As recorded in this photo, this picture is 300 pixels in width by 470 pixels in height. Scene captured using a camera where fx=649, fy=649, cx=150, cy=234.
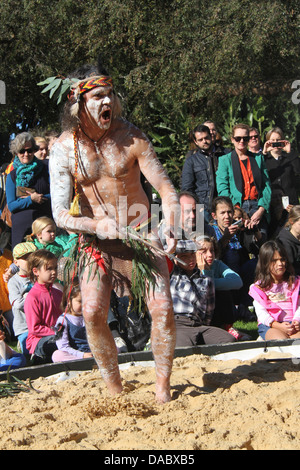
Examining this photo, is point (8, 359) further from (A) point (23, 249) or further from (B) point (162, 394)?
(B) point (162, 394)

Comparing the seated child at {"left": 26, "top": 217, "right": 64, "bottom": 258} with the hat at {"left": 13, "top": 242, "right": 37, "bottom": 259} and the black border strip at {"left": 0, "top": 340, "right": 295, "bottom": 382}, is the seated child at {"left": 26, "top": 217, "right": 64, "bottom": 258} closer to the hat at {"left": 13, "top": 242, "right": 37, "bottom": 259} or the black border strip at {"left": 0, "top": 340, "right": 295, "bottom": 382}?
the hat at {"left": 13, "top": 242, "right": 37, "bottom": 259}

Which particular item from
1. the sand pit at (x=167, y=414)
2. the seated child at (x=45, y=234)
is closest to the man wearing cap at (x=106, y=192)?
the sand pit at (x=167, y=414)

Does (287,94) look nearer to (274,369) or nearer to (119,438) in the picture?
(274,369)

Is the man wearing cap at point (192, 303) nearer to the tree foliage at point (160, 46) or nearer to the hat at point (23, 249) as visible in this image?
the hat at point (23, 249)

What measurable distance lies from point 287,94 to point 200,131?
8.21m

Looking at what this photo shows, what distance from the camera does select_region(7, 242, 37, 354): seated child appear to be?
20.3 ft

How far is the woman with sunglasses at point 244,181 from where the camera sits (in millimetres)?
7715

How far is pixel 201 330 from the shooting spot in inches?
231

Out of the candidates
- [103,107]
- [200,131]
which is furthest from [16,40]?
[103,107]

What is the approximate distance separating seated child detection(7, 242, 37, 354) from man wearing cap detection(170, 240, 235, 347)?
4.79 ft

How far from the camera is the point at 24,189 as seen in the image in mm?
7137
